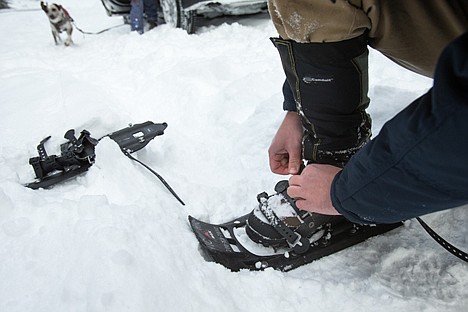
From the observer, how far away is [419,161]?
0.67 m

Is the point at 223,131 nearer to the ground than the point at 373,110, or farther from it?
nearer to the ground

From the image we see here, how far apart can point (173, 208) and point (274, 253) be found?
40 cm

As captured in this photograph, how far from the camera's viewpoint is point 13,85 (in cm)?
271

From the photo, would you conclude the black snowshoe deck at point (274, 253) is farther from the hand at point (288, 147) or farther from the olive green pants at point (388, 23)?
the olive green pants at point (388, 23)

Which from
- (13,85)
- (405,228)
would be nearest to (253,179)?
(405,228)

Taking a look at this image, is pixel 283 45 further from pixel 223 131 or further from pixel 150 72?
pixel 150 72

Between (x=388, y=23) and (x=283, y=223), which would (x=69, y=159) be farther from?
(x=388, y=23)

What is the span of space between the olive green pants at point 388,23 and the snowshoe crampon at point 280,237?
527mm

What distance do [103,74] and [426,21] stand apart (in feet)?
9.26

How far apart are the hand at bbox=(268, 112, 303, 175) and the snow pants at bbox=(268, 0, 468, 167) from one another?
0.05 metres

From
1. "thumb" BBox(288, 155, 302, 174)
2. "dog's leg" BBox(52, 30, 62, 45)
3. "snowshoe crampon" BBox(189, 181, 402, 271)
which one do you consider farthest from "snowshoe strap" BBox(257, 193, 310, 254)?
"dog's leg" BBox(52, 30, 62, 45)

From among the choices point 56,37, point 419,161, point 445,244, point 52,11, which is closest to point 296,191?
point 419,161

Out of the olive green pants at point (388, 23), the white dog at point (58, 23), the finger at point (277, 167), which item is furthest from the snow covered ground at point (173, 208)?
the white dog at point (58, 23)

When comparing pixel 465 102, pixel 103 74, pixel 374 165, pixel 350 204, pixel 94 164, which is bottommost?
pixel 103 74
